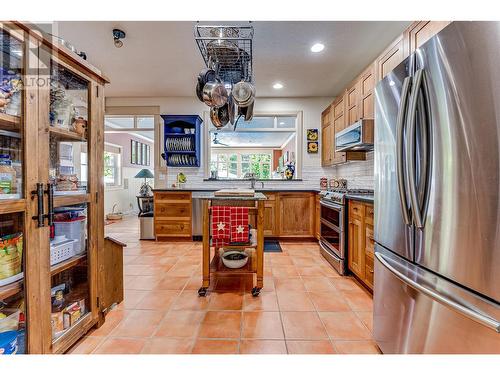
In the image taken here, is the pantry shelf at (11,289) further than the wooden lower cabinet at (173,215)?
No

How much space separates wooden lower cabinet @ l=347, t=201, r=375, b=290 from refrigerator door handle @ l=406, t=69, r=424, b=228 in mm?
1159

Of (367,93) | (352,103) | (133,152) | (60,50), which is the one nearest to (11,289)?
(60,50)

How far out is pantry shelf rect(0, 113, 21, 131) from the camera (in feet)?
3.77

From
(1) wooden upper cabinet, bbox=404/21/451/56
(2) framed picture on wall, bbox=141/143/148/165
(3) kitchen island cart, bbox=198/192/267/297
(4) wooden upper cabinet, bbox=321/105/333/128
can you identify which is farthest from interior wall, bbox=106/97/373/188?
(2) framed picture on wall, bbox=141/143/148/165

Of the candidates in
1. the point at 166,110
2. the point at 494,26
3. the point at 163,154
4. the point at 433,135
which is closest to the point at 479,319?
the point at 433,135

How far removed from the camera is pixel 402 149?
125 cm

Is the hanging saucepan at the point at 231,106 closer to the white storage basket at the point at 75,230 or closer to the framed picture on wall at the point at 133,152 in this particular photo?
the white storage basket at the point at 75,230

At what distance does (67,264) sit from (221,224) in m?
1.16

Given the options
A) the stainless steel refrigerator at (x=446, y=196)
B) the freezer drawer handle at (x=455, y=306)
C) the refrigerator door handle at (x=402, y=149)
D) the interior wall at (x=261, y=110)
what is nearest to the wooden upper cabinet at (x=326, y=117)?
the interior wall at (x=261, y=110)

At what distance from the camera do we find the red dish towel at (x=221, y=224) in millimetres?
2303

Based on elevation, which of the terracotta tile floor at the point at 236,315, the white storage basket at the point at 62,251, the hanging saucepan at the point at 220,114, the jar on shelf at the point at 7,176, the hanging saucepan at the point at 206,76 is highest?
the hanging saucepan at the point at 206,76

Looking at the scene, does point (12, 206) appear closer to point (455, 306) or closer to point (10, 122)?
point (10, 122)

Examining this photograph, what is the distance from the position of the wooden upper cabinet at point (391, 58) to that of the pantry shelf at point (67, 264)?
2.90 meters
